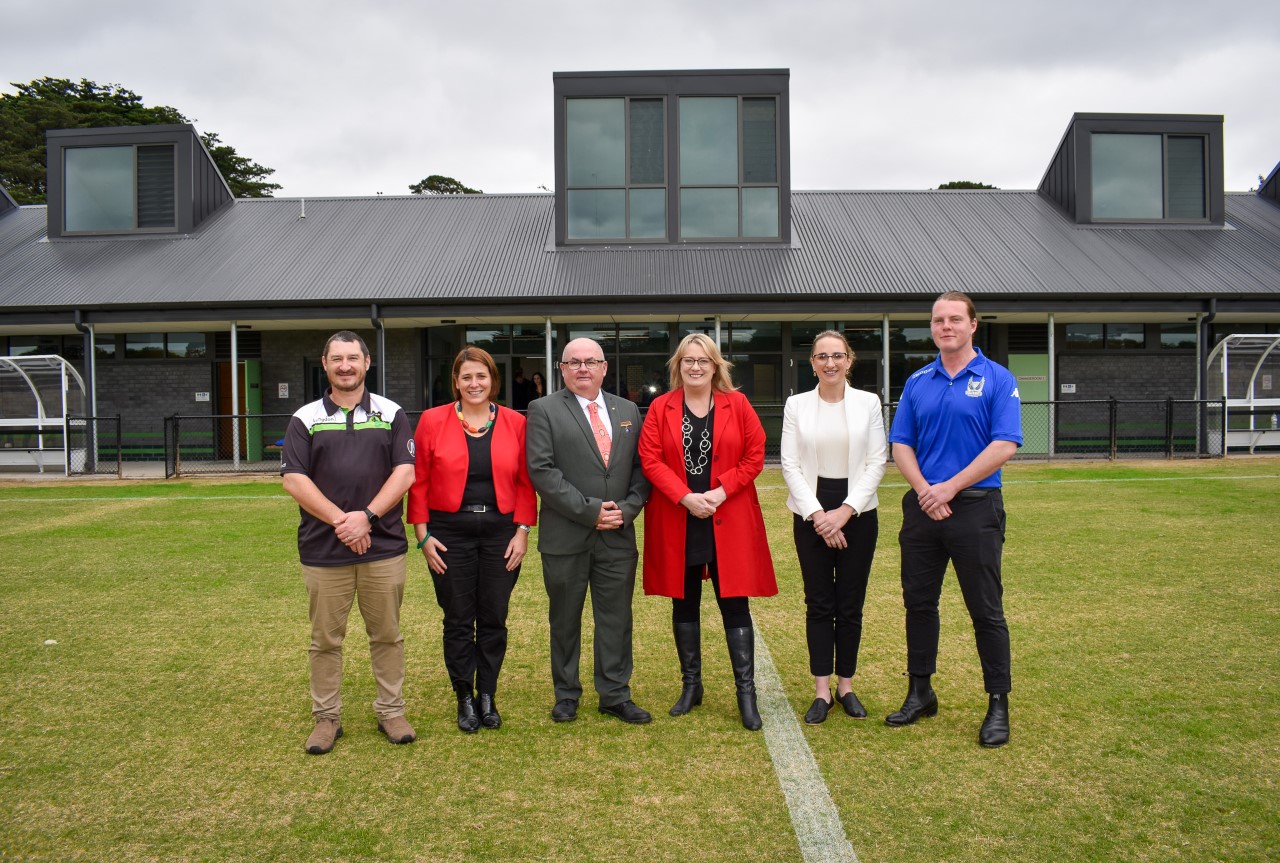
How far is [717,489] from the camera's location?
416 cm

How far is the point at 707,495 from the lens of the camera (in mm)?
4109

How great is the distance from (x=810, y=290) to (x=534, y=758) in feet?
45.5

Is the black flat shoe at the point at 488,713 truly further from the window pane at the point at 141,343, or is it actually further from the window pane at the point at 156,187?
the window pane at the point at 156,187

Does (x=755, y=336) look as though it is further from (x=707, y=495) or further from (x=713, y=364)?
(x=707, y=495)

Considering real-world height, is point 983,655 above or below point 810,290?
below

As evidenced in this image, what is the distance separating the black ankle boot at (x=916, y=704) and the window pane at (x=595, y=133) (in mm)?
15671

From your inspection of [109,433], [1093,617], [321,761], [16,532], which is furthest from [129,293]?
[1093,617]

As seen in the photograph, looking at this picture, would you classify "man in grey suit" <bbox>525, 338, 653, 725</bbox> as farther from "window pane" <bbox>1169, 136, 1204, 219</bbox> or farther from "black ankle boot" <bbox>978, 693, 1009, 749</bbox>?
"window pane" <bbox>1169, 136, 1204, 219</bbox>

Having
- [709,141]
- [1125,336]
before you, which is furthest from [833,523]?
[1125,336]

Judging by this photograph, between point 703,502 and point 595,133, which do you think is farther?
point 595,133

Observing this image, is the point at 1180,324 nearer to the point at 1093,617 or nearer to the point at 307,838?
the point at 1093,617

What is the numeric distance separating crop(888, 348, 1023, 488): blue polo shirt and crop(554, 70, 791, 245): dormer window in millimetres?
14763

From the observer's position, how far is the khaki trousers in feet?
12.9

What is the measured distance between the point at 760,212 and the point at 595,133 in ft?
12.4
